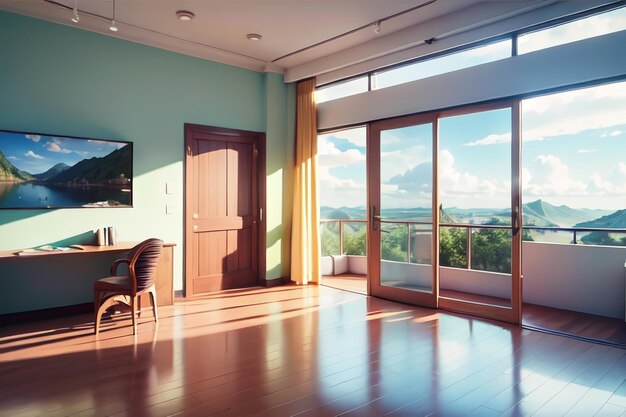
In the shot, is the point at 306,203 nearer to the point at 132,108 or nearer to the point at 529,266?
the point at 132,108

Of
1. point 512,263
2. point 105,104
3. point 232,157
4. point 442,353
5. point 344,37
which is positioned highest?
point 344,37

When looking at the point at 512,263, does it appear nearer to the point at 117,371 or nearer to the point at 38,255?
the point at 117,371

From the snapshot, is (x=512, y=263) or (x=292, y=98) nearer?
(x=512, y=263)

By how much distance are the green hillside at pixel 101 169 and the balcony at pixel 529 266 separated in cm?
323

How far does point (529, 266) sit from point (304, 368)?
11.3 ft

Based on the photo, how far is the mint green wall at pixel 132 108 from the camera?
4.11 meters

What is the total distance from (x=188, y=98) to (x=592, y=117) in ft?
20.1

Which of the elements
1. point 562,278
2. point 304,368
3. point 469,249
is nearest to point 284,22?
point 304,368

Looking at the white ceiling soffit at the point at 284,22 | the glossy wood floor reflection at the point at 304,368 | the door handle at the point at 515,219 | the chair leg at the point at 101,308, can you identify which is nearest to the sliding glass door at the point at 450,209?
the door handle at the point at 515,219

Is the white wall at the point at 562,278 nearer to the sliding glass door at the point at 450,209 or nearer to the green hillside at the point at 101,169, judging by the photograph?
the sliding glass door at the point at 450,209

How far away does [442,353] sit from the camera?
129 inches

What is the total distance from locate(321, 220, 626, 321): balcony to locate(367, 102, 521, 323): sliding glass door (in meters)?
0.01

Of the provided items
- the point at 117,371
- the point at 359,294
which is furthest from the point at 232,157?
the point at 117,371

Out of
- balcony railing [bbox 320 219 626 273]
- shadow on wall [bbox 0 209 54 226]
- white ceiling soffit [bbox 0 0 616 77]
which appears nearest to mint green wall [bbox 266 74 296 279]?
white ceiling soffit [bbox 0 0 616 77]
